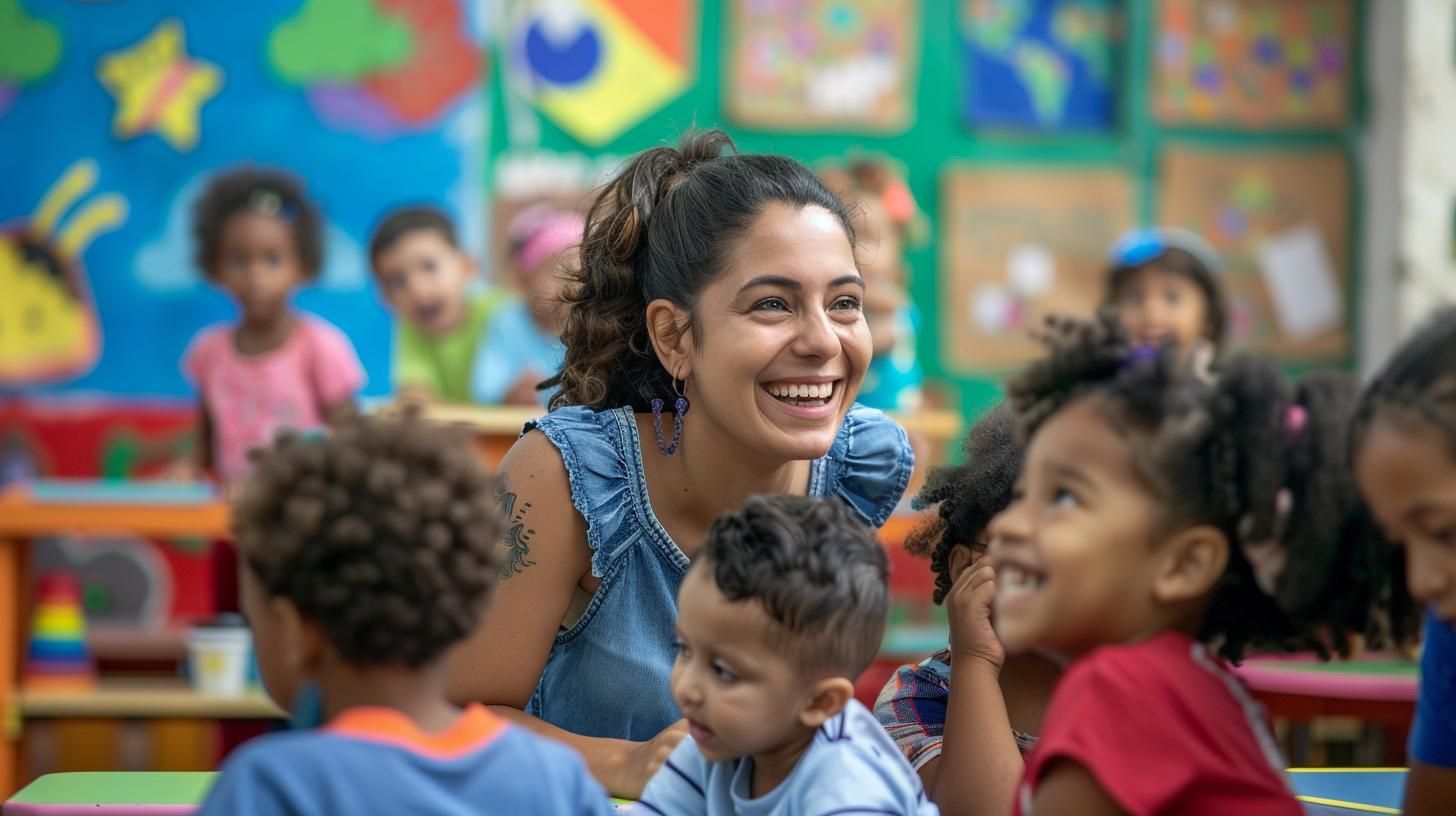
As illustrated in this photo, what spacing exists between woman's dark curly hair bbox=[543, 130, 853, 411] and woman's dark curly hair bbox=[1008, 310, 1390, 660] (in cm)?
100

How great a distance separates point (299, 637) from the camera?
4.83 feet

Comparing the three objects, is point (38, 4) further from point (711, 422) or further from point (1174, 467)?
point (1174, 467)

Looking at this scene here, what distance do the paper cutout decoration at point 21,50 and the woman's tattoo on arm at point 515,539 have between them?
4905mm

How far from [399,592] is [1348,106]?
6447 mm

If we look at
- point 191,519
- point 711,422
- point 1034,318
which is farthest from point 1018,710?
point 1034,318

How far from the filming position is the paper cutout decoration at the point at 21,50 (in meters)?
6.47

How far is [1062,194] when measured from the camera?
22.8 ft

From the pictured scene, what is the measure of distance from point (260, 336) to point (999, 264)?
2930mm

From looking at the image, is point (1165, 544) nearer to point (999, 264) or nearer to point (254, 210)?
point (254, 210)

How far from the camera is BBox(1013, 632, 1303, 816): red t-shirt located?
141cm

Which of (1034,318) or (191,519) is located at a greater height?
(1034,318)

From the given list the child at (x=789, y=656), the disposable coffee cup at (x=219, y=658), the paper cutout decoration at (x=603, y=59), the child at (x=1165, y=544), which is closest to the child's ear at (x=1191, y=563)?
the child at (x=1165, y=544)

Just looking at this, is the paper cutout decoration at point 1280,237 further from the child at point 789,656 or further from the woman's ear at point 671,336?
the child at point 789,656

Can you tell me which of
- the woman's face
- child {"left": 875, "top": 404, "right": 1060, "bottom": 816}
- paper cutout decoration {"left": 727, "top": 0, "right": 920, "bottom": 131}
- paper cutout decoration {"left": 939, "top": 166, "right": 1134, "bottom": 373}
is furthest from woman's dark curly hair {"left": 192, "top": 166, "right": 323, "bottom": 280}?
child {"left": 875, "top": 404, "right": 1060, "bottom": 816}
